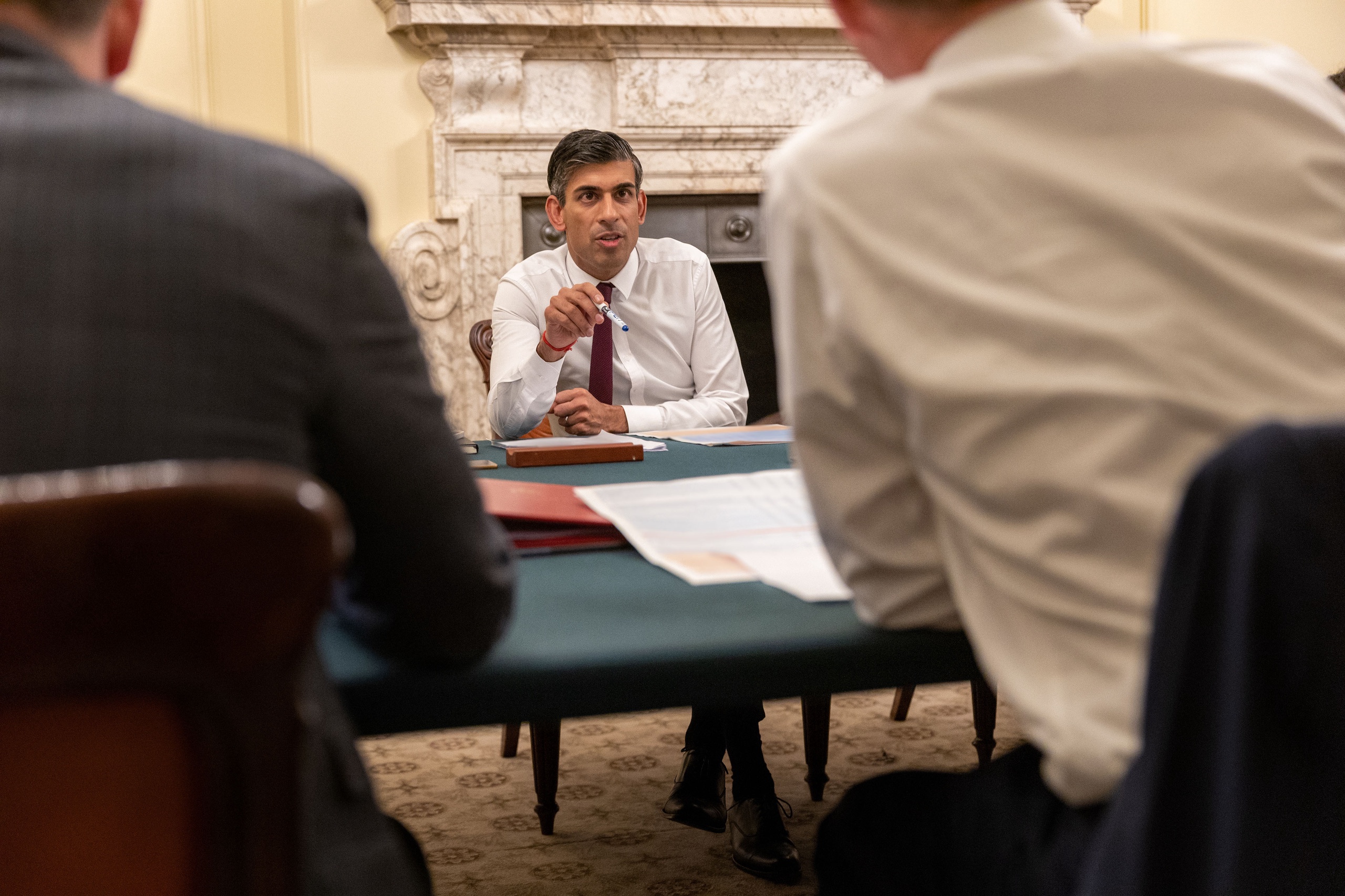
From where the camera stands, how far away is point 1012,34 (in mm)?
796

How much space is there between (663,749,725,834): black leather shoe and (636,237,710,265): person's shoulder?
142 centimetres

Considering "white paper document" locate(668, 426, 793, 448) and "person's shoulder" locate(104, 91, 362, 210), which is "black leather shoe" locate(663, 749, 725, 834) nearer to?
"white paper document" locate(668, 426, 793, 448)

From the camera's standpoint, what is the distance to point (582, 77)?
440 cm

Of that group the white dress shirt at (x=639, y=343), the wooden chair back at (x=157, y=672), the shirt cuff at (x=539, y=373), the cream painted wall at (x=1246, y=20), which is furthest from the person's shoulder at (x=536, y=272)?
the cream painted wall at (x=1246, y=20)

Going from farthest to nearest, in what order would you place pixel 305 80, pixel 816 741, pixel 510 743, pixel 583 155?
pixel 305 80, pixel 583 155, pixel 510 743, pixel 816 741

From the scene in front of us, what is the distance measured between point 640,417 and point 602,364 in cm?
34

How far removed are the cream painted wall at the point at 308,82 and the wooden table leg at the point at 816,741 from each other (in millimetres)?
2556

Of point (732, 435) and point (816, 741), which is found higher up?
point (732, 435)

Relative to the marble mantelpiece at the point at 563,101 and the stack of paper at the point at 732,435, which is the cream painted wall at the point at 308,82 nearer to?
the marble mantelpiece at the point at 563,101

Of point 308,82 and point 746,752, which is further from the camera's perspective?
point 308,82

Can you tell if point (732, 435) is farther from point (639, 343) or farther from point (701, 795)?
point (639, 343)

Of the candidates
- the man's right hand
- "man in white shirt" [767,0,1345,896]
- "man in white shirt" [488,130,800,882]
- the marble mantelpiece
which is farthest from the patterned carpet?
the marble mantelpiece

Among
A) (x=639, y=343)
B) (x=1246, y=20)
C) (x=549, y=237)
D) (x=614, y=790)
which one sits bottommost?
(x=614, y=790)

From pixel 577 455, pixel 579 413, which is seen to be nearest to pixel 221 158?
pixel 577 455
